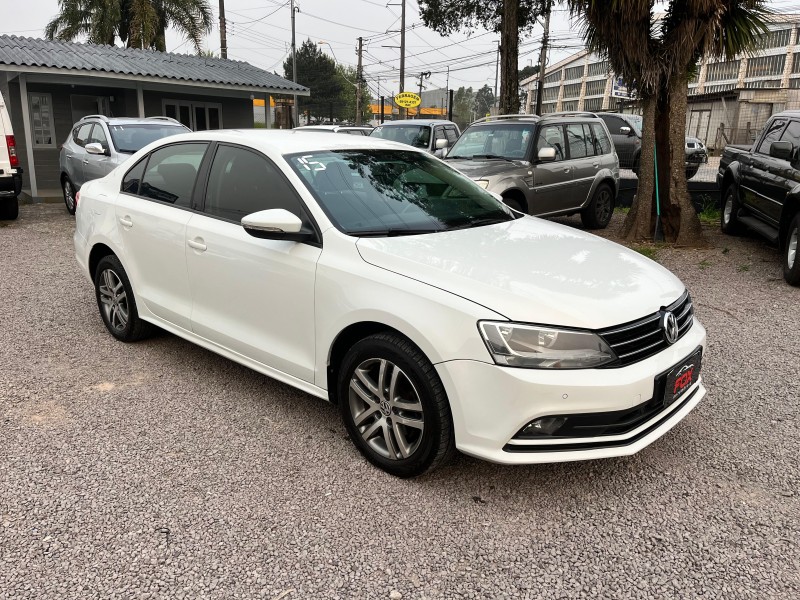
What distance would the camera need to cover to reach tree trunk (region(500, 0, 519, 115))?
14.5 meters

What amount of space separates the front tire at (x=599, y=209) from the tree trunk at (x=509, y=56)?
5573 mm

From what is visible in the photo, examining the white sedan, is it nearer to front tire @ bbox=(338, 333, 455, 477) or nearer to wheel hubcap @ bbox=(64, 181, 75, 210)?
front tire @ bbox=(338, 333, 455, 477)

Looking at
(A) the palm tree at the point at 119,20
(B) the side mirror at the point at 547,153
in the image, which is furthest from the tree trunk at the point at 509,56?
(A) the palm tree at the point at 119,20

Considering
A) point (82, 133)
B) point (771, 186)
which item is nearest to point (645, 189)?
point (771, 186)

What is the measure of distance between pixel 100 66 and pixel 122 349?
1319 cm

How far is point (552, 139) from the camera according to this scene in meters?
9.70

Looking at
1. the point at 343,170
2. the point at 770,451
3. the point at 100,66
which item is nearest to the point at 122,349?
the point at 343,170

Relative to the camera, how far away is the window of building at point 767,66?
61.6m

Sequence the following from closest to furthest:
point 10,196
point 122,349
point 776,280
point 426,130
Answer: point 122,349, point 776,280, point 10,196, point 426,130

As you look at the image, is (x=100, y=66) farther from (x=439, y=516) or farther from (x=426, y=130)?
(x=439, y=516)

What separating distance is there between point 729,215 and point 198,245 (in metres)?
8.28

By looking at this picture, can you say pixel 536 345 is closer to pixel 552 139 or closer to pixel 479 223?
pixel 479 223

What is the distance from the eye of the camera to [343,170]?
387 cm

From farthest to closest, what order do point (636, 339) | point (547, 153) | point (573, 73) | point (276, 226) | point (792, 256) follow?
point (573, 73) < point (547, 153) < point (792, 256) < point (276, 226) < point (636, 339)
